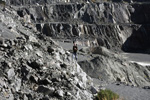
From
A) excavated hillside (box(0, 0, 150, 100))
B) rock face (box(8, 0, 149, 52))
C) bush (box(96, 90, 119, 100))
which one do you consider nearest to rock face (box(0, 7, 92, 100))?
excavated hillside (box(0, 0, 150, 100))

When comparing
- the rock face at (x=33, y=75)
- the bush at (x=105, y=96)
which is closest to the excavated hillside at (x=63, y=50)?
the rock face at (x=33, y=75)

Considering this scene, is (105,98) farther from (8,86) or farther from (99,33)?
(99,33)

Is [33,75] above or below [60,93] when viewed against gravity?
above

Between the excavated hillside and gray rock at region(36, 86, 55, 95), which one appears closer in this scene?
gray rock at region(36, 86, 55, 95)

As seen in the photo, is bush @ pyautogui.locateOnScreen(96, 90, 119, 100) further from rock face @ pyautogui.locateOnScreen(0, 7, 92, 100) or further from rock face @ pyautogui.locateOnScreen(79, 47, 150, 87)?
rock face @ pyautogui.locateOnScreen(79, 47, 150, 87)

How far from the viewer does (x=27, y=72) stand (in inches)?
400

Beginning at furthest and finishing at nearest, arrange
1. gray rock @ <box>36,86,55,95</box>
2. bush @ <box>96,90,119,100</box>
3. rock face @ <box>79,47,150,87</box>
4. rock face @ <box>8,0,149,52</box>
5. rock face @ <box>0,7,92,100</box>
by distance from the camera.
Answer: rock face @ <box>8,0,149,52</box> → rock face @ <box>79,47,150,87</box> → bush @ <box>96,90,119,100</box> → gray rock @ <box>36,86,55,95</box> → rock face @ <box>0,7,92,100</box>

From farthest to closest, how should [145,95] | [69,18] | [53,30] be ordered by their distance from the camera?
1. [69,18]
2. [53,30]
3. [145,95]

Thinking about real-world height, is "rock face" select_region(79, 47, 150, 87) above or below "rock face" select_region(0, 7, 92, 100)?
below

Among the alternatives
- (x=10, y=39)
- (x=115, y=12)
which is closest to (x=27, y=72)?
(x=10, y=39)

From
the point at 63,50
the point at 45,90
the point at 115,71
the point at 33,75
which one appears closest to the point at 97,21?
the point at 115,71

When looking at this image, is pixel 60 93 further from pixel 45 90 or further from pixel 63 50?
pixel 63 50

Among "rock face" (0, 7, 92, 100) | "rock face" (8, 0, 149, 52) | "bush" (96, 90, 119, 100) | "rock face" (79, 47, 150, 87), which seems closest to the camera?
"rock face" (0, 7, 92, 100)

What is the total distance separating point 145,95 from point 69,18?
5173 centimetres
